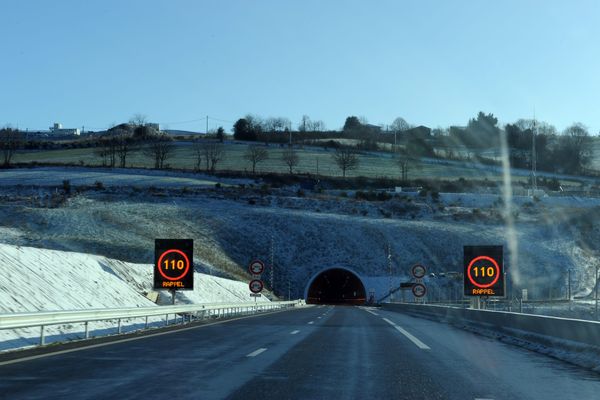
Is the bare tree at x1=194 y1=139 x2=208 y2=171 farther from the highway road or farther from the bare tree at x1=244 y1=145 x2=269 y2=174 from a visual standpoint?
the highway road

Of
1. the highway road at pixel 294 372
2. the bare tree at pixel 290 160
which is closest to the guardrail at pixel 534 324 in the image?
the highway road at pixel 294 372

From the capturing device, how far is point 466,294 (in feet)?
103

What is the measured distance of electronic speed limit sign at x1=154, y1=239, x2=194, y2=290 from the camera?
3350cm

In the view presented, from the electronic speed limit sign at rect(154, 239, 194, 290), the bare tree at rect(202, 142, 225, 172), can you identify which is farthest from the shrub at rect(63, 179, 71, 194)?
the electronic speed limit sign at rect(154, 239, 194, 290)

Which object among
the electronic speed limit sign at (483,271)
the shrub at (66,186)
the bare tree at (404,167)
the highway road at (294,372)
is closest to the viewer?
the highway road at (294,372)

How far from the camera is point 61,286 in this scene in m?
26.7

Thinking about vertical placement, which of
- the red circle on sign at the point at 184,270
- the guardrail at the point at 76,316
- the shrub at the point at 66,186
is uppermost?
the shrub at the point at 66,186

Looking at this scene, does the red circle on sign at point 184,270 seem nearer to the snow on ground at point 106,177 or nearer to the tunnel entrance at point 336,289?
the tunnel entrance at point 336,289

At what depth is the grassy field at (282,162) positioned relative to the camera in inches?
6289

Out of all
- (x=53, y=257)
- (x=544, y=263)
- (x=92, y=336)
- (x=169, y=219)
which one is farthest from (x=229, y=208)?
(x=92, y=336)

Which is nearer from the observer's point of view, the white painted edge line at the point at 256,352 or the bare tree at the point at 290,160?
the white painted edge line at the point at 256,352

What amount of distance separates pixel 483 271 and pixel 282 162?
13489 cm

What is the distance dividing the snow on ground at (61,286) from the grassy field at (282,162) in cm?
11586

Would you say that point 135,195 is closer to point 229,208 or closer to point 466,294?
point 229,208
